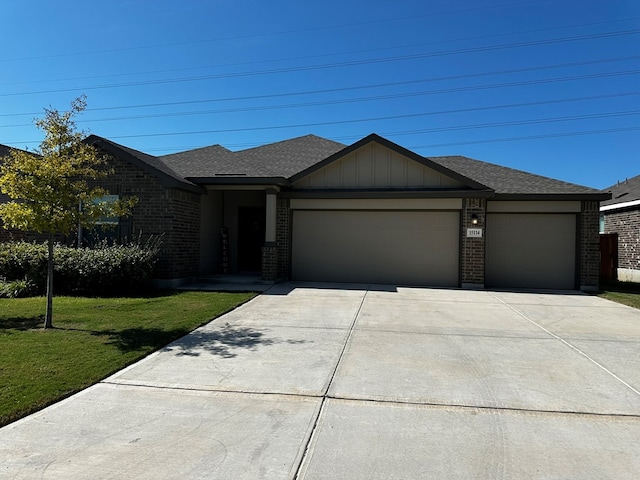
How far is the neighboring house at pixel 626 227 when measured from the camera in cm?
1603

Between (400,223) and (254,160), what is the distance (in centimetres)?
590

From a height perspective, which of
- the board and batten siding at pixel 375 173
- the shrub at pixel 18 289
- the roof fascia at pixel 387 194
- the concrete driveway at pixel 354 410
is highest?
the board and batten siding at pixel 375 173

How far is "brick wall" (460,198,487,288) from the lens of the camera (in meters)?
12.5

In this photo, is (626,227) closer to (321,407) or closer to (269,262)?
(269,262)

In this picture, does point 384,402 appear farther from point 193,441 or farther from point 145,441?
point 145,441

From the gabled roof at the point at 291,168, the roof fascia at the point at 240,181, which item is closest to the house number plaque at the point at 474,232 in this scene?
the gabled roof at the point at 291,168

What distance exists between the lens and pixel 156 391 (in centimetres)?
441

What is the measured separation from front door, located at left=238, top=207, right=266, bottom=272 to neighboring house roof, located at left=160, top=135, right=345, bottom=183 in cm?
175

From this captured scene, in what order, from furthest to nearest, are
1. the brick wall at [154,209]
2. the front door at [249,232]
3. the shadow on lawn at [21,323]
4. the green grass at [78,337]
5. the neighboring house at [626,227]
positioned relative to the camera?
the neighboring house at [626,227] → the front door at [249,232] → the brick wall at [154,209] → the shadow on lawn at [21,323] → the green grass at [78,337]

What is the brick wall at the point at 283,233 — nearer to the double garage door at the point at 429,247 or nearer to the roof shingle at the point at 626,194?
the double garage door at the point at 429,247

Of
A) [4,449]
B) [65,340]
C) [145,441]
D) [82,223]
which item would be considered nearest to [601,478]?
[145,441]

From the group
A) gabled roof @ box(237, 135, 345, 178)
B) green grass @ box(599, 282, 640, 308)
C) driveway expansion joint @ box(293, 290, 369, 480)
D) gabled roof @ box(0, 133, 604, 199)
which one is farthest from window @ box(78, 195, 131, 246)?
green grass @ box(599, 282, 640, 308)

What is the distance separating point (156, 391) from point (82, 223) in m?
3.80

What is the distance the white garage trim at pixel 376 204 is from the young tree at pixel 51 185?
6956 millimetres
